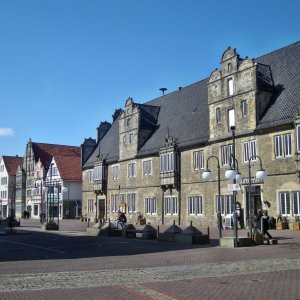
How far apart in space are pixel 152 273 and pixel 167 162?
30611mm

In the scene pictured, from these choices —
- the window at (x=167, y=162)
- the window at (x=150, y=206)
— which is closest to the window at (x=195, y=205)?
the window at (x=167, y=162)

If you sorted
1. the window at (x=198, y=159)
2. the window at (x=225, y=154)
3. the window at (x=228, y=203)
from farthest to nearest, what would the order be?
1. the window at (x=198, y=159)
2. the window at (x=225, y=154)
3. the window at (x=228, y=203)

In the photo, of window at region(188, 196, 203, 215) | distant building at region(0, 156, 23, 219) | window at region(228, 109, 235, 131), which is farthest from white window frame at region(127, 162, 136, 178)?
distant building at region(0, 156, 23, 219)

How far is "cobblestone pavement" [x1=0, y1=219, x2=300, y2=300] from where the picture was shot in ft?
34.4

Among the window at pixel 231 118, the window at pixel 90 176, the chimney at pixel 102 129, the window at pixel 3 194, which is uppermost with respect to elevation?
the chimney at pixel 102 129

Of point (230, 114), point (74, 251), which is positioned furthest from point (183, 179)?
point (74, 251)

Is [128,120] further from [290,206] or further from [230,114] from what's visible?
[290,206]

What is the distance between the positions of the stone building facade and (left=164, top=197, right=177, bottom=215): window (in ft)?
0.32

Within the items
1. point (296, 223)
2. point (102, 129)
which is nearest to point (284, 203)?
point (296, 223)

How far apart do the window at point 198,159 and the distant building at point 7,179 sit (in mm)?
59802

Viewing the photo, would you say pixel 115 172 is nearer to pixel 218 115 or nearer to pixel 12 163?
pixel 218 115

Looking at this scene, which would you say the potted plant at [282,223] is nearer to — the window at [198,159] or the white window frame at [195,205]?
the white window frame at [195,205]

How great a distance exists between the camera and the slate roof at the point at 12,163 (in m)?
94.3

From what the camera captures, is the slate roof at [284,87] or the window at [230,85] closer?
the slate roof at [284,87]
